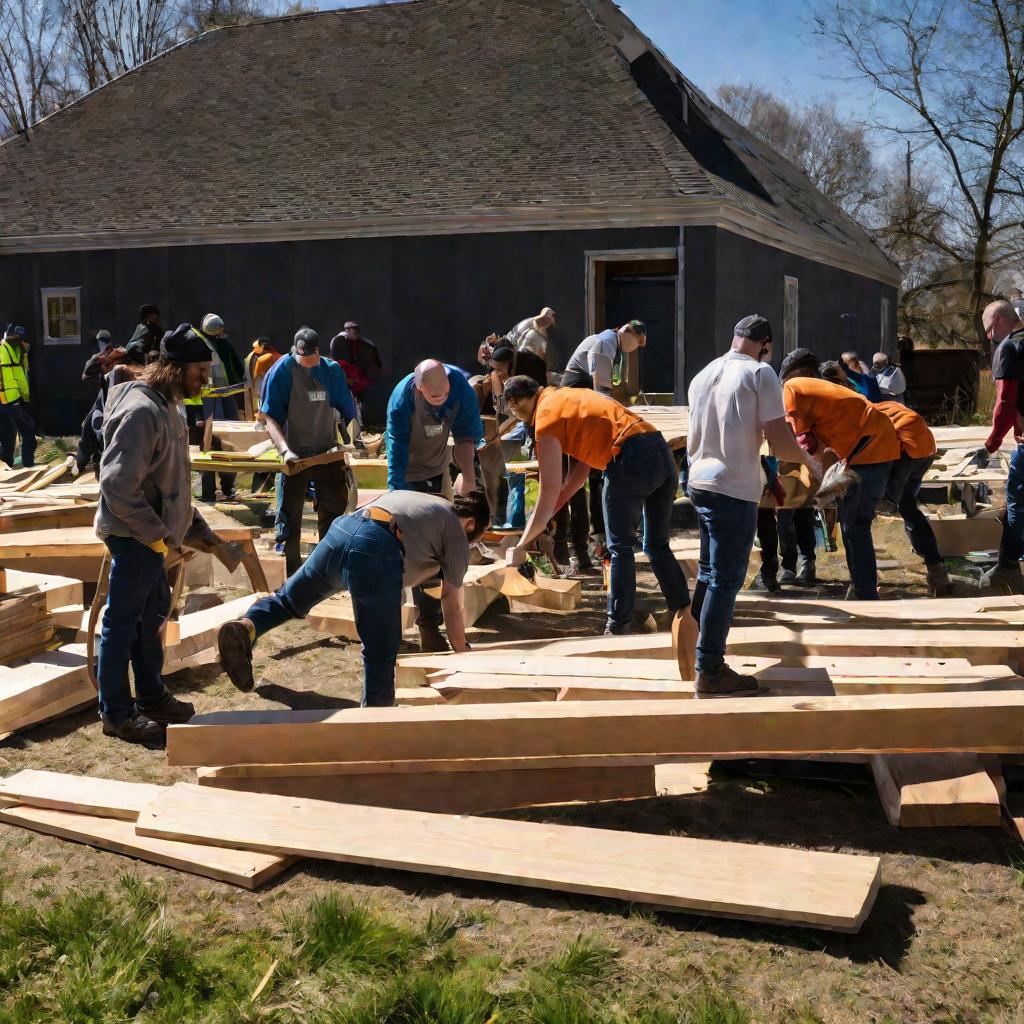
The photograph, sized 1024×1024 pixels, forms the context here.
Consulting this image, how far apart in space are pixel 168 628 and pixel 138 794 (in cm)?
222

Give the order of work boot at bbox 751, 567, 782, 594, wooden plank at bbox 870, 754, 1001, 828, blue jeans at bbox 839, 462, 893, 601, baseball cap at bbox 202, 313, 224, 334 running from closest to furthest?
wooden plank at bbox 870, 754, 1001, 828
blue jeans at bbox 839, 462, 893, 601
work boot at bbox 751, 567, 782, 594
baseball cap at bbox 202, 313, 224, 334

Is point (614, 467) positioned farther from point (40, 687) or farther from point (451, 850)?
point (40, 687)

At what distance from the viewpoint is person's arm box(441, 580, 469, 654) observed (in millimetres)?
5809

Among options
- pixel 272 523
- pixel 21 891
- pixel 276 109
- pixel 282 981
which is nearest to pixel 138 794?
pixel 21 891

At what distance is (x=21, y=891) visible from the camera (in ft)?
14.1

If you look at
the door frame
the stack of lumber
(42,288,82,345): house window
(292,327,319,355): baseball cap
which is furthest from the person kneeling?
(42,288,82,345): house window

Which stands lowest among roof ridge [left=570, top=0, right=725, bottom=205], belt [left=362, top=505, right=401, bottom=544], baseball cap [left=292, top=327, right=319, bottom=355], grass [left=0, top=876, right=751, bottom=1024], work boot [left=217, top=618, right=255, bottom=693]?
grass [left=0, top=876, right=751, bottom=1024]

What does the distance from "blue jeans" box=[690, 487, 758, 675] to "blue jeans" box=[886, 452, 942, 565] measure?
131 inches

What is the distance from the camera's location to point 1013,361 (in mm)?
8352

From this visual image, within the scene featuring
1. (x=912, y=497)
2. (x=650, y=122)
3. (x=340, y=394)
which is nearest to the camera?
(x=912, y=497)

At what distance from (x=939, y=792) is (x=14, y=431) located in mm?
15128

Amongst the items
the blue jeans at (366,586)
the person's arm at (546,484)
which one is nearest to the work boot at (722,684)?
the blue jeans at (366,586)

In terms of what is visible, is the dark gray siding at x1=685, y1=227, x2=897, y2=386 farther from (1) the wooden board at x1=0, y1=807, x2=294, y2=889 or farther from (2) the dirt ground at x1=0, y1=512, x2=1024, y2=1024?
(1) the wooden board at x1=0, y1=807, x2=294, y2=889

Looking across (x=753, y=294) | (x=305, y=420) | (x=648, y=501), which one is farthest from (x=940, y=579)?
(x=753, y=294)
